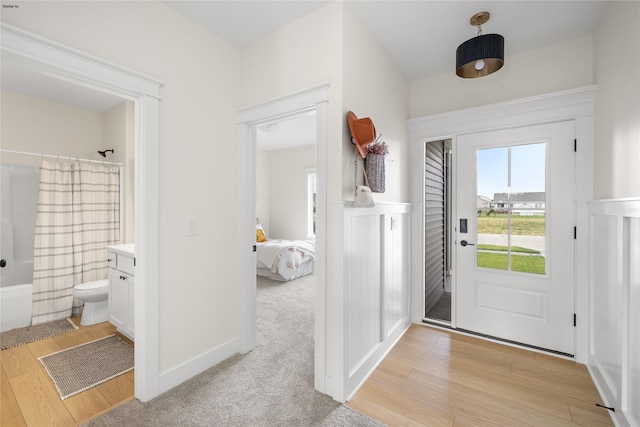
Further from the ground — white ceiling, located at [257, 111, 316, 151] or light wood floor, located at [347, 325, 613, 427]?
white ceiling, located at [257, 111, 316, 151]

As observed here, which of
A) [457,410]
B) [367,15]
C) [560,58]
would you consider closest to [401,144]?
[367,15]

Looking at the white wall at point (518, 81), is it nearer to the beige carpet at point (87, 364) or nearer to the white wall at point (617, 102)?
the white wall at point (617, 102)

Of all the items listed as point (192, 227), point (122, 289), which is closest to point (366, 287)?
point (192, 227)

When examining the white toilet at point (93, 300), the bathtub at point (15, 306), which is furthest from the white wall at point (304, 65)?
the bathtub at point (15, 306)

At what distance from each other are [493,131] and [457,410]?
2304 millimetres

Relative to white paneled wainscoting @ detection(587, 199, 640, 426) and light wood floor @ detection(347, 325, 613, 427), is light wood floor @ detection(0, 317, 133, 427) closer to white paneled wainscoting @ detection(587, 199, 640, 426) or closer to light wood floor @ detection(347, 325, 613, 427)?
light wood floor @ detection(347, 325, 613, 427)

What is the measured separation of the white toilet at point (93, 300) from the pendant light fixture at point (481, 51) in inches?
158

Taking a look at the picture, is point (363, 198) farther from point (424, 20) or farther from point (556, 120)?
point (556, 120)

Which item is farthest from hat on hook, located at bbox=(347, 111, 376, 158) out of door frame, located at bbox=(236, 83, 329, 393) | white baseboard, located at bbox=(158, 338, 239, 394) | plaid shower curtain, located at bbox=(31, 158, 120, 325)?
plaid shower curtain, located at bbox=(31, 158, 120, 325)

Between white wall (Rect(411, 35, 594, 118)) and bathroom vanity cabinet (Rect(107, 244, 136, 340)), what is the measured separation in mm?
3228

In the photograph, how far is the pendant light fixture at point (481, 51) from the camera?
2.04m

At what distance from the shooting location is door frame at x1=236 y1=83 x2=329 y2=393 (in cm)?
188

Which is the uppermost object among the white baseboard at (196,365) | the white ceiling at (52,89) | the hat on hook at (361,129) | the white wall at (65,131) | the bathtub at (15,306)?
the white ceiling at (52,89)

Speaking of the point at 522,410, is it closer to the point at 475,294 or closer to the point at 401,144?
the point at 475,294
